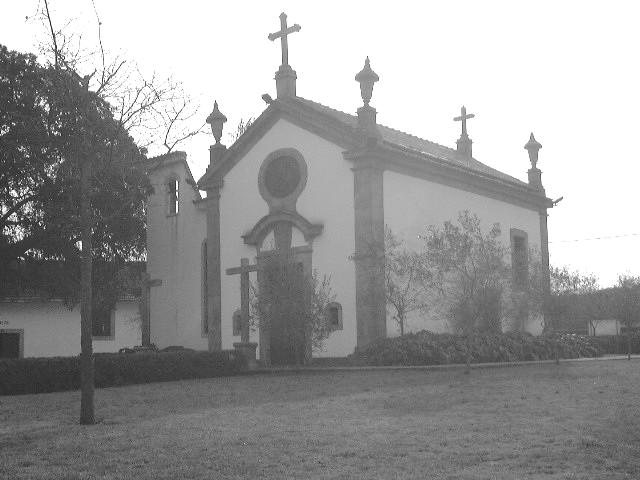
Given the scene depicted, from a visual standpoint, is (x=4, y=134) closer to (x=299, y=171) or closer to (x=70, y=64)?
(x=299, y=171)

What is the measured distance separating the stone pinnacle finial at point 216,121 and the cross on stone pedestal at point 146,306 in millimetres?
6007

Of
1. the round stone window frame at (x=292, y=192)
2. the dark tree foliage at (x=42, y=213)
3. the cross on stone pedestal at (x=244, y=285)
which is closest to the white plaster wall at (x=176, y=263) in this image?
the dark tree foliage at (x=42, y=213)

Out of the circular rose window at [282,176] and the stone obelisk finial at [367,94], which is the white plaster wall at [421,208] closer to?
the stone obelisk finial at [367,94]

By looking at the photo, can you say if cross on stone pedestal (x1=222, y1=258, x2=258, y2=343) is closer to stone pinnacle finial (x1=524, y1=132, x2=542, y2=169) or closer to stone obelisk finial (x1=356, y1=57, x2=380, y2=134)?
stone obelisk finial (x1=356, y1=57, x2=380, y2=134)

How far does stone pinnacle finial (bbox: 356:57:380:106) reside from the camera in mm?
26062

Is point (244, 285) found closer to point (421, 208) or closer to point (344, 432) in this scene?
point (421, 208)

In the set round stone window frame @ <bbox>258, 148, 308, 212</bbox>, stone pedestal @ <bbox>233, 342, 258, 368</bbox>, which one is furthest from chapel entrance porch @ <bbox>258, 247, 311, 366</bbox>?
round stone window frame @ <bbox>258, 148, 308, 212</bbox>

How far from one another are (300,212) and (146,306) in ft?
29.1

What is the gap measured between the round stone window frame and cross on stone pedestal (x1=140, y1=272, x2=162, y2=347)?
21.8ft

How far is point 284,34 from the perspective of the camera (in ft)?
93.0

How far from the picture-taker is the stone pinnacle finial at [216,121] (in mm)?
30594

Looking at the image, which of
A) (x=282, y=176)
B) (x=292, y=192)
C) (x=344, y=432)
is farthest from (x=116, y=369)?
→ (x=344, y=432)

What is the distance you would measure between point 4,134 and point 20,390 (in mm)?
9683

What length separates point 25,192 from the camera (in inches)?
1137
